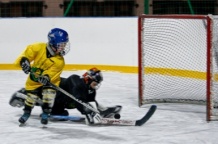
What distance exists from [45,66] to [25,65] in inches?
7.8

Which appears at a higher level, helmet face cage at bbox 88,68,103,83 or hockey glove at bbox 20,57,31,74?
hockey glove at bbox 20,57,31,74

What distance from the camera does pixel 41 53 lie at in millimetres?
4621

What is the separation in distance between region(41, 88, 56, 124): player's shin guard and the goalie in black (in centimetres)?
19

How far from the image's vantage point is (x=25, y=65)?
14.6 ft

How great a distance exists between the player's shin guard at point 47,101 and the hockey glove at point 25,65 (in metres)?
0.21

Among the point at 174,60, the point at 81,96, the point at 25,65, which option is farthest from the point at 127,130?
the point at 174,60

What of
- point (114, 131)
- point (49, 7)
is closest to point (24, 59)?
point (114, 131)

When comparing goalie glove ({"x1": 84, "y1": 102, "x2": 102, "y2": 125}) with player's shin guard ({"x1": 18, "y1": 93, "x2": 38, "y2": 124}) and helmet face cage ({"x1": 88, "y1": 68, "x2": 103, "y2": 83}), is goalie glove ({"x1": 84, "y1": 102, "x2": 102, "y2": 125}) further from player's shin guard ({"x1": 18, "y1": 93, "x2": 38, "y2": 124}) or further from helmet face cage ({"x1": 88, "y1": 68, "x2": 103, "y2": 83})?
player's shin guard ({"x1": 18, "y1": 93, "x2": 38, "y2": 124})

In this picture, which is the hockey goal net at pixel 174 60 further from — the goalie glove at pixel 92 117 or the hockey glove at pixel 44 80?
the hockey glove at pixel 44 80

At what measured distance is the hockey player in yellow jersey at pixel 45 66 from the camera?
4559mm

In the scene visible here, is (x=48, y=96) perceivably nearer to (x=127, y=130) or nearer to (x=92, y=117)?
(x=92, y=117)

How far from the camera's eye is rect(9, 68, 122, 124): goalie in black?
15.4 ft

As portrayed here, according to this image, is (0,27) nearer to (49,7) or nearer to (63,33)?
(49,7)

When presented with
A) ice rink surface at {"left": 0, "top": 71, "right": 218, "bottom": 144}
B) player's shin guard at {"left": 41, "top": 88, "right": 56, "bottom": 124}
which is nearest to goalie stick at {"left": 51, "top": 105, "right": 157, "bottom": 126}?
ice rink surface at {"left": 0, "top": 71, "right": 218, "bottom": 144}
